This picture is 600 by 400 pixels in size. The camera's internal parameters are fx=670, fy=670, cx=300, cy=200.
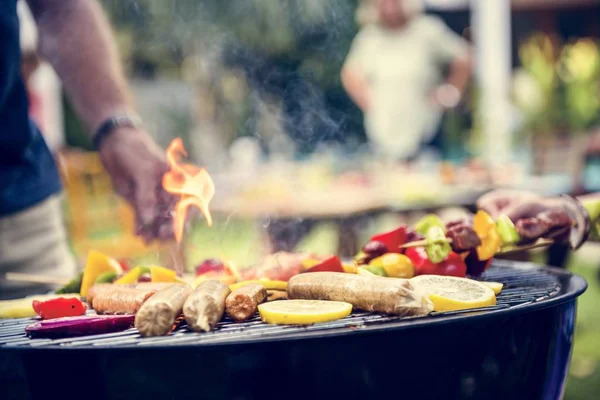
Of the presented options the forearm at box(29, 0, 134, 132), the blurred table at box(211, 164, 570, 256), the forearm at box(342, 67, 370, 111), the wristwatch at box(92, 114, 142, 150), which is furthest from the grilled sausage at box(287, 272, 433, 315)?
the forearm at box(342, 67, 370, 111)

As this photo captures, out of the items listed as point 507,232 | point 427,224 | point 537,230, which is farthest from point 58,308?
point 537,230

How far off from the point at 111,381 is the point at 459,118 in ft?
39.4

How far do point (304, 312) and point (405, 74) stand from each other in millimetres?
7169

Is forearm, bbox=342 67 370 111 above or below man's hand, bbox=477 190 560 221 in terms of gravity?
above

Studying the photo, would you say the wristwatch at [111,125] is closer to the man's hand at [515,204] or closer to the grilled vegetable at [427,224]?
the grilled vegetable at [427,224]

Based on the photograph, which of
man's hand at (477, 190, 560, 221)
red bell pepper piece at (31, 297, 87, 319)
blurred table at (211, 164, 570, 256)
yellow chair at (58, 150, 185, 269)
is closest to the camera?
red bell pepper piece at (31, 297, 87, 319)

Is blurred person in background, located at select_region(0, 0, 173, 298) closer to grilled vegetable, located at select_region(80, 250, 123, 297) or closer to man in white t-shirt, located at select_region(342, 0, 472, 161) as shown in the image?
grilled vegetable, located at select_region(80, 250, 123, 297)

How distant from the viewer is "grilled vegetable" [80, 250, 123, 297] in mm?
2695

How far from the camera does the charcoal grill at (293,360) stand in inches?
69.2

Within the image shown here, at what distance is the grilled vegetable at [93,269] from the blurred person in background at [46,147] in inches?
7.7

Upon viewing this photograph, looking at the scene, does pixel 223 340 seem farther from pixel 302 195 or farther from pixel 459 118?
pixel 459 118

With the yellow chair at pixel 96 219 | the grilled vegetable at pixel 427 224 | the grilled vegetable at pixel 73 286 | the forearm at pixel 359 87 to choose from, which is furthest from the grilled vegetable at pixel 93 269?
the forearm at pixel 359 87

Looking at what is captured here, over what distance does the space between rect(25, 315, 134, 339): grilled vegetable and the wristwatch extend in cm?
118

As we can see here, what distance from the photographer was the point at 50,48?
124 inches
